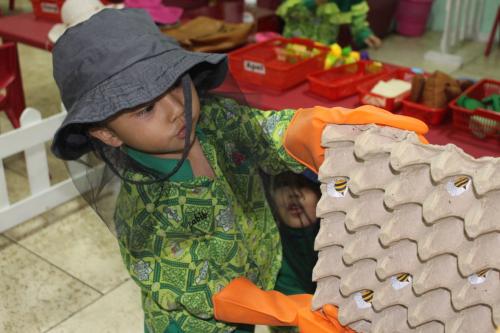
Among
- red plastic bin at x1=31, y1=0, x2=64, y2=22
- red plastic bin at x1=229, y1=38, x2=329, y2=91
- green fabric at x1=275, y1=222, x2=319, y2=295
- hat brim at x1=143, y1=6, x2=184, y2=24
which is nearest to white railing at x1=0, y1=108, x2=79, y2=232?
hat brim at x1=143, y1=6, x2=184, y2=24

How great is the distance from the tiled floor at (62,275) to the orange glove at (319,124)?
108cm

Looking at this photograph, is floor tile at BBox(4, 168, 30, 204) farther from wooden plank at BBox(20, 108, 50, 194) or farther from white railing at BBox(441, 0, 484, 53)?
white railing at BBox(441, 0, 484, 53)

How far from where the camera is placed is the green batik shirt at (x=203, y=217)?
1.08m

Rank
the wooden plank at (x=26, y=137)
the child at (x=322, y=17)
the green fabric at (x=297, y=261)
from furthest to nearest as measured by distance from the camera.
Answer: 1. the child at (x=322, y=17)
2. the wooden plank at (x=26, y=137)
3. the green fabric at (x=297, y=261)

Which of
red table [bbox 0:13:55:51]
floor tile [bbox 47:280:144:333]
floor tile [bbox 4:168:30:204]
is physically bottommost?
floor tile [bbox 4:168:30:204]

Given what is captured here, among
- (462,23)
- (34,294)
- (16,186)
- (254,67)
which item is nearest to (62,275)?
(34,294)

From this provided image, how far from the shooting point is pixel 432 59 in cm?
401

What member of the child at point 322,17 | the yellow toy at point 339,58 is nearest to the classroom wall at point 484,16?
the child at point 322,17

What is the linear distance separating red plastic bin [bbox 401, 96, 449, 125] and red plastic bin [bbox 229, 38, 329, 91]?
39 centimetres

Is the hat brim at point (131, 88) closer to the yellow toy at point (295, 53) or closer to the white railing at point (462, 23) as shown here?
the yellow toy at point (295, 53)

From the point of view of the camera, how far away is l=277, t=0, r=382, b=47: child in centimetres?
272

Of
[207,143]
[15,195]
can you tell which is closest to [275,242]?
[207,143]

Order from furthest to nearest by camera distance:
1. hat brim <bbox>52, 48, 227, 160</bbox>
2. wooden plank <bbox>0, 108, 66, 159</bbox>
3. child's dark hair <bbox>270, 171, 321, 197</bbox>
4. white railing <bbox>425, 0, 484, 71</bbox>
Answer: white railing <bbox>425, 0, 484, 71</bbox>, wooden plank <bbox>0, 108, 66, 159</bbox>, child's dark hair <bbox>270, 171, 321, 197</bbox>, hat brim <bbox>52, 48, 227, 160</bbox>

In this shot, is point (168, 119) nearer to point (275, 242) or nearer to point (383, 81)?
point (275, 242)
